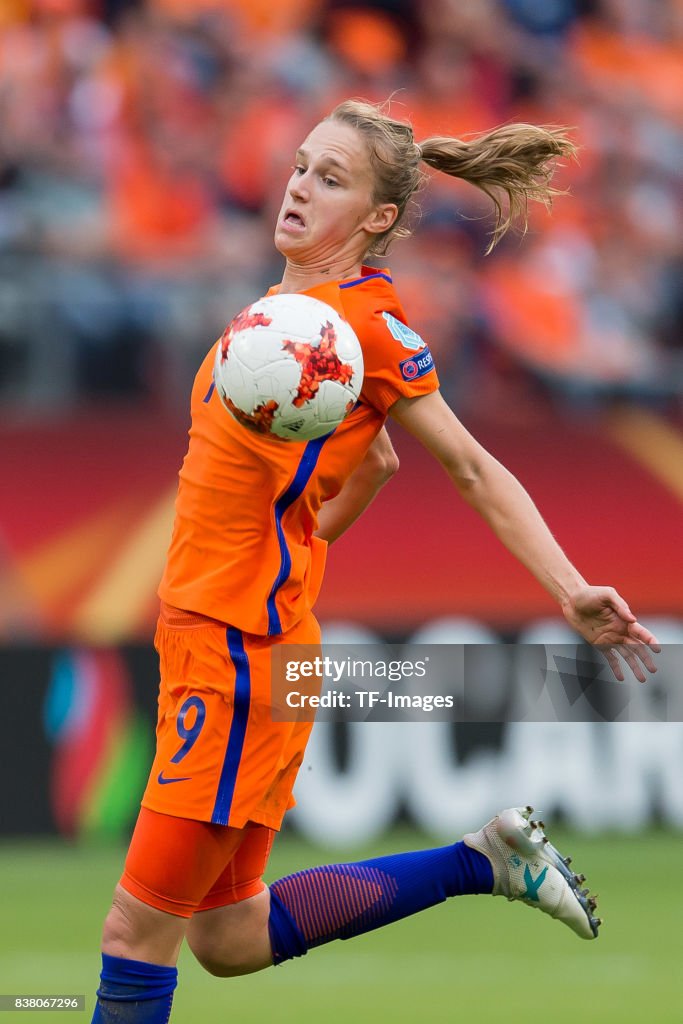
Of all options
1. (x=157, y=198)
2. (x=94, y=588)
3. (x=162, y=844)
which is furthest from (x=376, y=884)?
(x=157, y=198)

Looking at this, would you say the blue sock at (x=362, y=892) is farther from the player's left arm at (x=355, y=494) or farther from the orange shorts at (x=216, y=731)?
the player's left arm at (x=355, y=494)

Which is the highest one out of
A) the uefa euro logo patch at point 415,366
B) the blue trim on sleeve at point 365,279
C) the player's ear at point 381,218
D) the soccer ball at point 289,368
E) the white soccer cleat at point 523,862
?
the player's ear at point 381,218

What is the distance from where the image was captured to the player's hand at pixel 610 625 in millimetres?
2848

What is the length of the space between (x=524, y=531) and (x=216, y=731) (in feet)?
2.34

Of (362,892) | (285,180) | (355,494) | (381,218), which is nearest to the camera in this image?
(381,218)

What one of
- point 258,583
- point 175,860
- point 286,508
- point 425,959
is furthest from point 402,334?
point 425,959

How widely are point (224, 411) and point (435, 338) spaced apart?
502 cm

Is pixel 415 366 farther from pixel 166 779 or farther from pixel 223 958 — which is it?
pixel 223 958

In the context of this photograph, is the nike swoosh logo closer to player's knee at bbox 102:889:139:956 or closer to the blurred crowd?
player's knee at bbox 102:889:139:956

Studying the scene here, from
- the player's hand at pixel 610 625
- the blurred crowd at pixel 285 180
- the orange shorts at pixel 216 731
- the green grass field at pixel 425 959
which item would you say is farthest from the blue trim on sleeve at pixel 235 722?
A: the blurred crowd at pixel 285 180

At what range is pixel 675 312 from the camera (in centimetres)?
848

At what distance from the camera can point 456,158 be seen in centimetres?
348

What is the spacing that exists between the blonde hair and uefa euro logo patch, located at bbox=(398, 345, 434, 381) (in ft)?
1.09

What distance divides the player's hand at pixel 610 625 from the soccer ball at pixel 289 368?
568 mm
